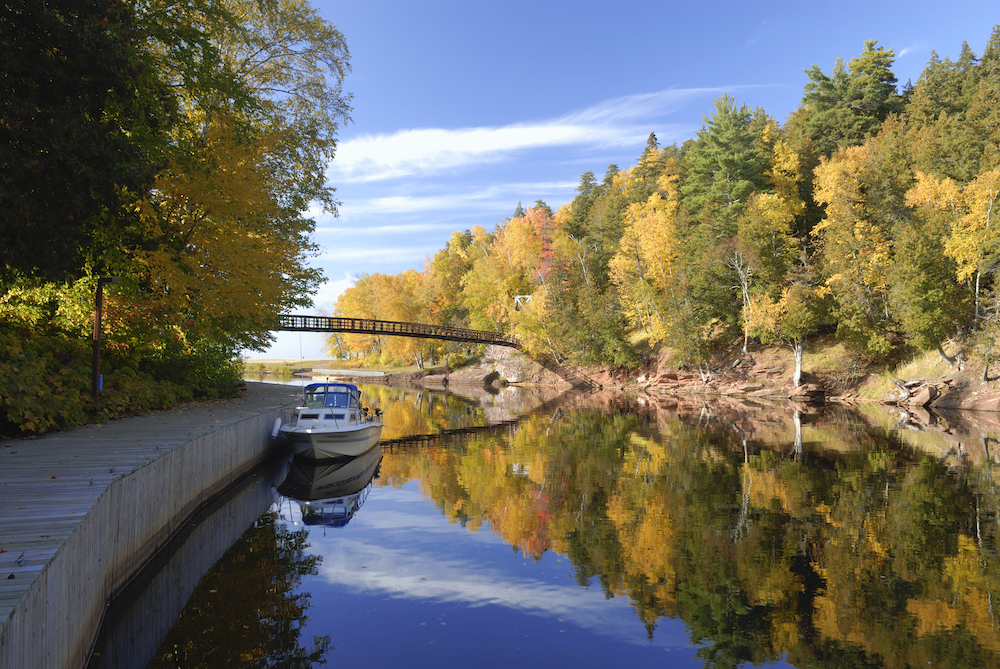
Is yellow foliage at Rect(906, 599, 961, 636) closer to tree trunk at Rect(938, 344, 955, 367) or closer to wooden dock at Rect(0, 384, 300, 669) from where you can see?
wooden dock at Rect(0, 384, 300, 669)

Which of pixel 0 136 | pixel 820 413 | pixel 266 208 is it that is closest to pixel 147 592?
pixel 0 136

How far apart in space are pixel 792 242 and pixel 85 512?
46426 mm

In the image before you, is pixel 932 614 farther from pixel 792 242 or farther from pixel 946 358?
pixel 792 242

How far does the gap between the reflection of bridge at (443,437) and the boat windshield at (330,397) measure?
9.79ft

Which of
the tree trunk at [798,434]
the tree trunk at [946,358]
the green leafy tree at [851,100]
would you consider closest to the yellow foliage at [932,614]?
the tree trunk at [798,434]

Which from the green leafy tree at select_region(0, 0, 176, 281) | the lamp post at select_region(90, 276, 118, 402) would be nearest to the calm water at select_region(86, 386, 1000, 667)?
the lamp post at select_region(90, 276, 118, 402)

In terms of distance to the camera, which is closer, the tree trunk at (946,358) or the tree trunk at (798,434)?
the tree trunk at (798,434)

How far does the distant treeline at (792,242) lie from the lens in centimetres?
3612

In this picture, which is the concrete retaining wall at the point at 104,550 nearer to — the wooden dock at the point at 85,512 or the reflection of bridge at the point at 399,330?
the wooden dock at the point at 85,512

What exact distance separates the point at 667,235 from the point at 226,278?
38988 millimetres

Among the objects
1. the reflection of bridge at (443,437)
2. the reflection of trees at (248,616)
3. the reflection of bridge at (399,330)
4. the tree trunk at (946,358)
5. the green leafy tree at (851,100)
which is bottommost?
the reflection of bridge at (443,437)

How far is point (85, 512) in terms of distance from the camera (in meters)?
6.77

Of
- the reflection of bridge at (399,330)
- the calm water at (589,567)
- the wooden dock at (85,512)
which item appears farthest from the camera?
the reflection of bridge at (399,330)

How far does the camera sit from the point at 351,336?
291 feet
